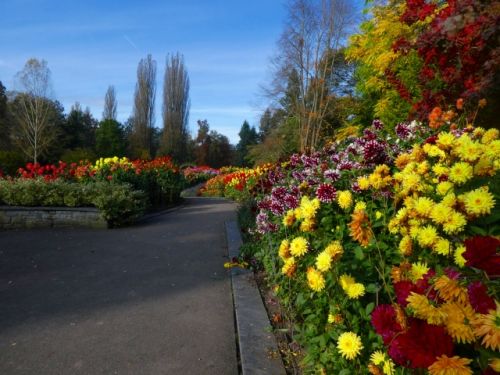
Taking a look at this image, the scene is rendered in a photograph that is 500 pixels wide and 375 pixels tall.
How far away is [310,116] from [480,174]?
62.4 feet

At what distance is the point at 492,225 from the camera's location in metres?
1.93

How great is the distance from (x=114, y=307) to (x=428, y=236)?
293 cm

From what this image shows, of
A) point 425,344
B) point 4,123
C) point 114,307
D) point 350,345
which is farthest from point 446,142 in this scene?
point 4,123

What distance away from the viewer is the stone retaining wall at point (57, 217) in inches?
296

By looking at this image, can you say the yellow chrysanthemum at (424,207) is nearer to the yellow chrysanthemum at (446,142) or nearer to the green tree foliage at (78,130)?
the yellow chrysanthemum at (446,142)

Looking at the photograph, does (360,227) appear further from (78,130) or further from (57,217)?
(78,130)

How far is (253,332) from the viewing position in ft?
9.35

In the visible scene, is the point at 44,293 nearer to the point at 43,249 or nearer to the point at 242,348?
the point at 43,249

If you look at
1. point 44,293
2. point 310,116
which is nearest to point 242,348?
point 44,293

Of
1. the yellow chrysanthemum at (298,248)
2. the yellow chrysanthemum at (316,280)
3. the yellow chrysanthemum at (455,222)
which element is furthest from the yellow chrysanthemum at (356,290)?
the yellow chrysanthemum at (455,222)

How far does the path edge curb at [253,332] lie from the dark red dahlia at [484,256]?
1.65m

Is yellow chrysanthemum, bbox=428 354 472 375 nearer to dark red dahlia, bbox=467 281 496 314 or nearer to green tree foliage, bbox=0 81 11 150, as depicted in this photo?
dark red dahlia, bbox=467 281 496 314

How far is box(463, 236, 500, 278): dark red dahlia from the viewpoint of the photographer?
94 centimetres

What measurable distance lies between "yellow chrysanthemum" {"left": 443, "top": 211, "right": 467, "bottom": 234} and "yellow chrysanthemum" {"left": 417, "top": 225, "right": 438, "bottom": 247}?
58 millimetres
